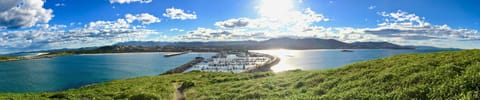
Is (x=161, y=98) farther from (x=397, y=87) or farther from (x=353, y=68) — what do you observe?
(x=397, y=87)

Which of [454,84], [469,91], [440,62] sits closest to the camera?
[469,91]

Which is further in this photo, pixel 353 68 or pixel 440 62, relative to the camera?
pixel 353 68

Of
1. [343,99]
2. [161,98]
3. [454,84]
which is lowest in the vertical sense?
[161,98]

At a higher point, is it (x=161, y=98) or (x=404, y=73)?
(x=404, y=73)

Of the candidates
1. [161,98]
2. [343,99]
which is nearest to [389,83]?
[343,99]

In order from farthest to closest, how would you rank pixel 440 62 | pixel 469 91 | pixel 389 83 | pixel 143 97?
1. pixel 143 97
2. pixel 440 62
3. pixel 389 83
4. pixel 469 91

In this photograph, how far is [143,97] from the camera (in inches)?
1065

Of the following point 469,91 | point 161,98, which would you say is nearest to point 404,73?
point 469,91

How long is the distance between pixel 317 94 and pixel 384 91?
13.6ft

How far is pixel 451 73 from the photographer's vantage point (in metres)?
17.0

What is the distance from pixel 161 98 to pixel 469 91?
2275 cm

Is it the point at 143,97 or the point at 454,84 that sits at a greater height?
the point at 454,84

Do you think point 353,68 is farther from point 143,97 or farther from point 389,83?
point 143,97

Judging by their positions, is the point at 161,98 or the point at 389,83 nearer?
the point at 389,83
